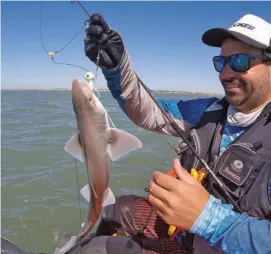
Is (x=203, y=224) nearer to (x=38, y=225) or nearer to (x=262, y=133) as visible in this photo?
(x=262, y=133)

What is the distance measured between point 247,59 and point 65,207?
5.80 meters

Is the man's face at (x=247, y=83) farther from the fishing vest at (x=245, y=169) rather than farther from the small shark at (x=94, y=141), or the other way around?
the small shark at (x=94, y=141)

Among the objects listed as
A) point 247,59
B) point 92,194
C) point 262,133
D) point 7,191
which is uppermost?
point 247,59

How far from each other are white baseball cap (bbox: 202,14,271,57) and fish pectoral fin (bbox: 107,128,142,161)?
1.54 meters

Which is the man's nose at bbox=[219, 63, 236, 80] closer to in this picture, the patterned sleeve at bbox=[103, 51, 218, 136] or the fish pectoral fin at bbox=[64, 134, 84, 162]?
the patterned sleeve at bbox=[103, 51, 218, 136]

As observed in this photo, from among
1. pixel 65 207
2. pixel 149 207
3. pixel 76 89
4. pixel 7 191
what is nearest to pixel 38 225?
pixel 65 207

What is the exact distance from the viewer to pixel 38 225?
22.2ft


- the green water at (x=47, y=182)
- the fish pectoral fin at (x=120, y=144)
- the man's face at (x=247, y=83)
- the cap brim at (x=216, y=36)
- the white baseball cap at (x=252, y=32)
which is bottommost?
the green water at (x=47, y=182)

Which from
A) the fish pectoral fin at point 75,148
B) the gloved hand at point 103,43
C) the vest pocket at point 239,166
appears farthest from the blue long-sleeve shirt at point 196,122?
the fish pectoral fin at point 75,148

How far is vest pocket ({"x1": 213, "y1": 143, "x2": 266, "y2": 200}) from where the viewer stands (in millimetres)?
2986

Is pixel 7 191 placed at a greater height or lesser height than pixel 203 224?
lesser

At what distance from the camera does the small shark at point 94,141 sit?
114 inches

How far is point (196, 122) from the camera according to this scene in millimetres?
4016

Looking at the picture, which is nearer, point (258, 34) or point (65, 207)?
point (258, 34)
